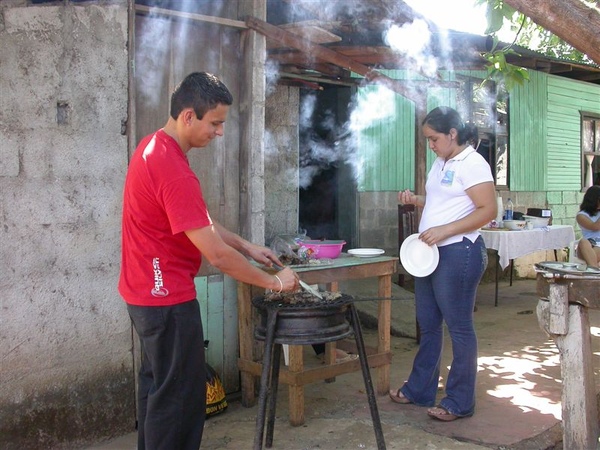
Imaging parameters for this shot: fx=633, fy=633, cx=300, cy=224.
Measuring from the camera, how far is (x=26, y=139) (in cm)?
403

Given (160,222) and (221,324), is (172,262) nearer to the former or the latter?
(160,222)

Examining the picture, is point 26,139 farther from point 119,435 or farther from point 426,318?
point 426,318

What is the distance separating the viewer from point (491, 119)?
41.9 feet

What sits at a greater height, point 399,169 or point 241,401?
point 399,169

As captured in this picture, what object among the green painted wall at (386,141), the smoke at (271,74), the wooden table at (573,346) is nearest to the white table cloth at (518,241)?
the green painted wall at (386,141)

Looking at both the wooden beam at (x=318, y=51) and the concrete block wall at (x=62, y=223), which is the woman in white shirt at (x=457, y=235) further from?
the concrete block wall at (x=62, y=223)

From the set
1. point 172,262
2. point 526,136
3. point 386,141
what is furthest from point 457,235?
point 526,136

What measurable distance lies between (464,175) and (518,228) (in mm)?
4991

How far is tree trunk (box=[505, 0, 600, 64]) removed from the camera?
3598 millimetres

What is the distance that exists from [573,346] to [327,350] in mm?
2151

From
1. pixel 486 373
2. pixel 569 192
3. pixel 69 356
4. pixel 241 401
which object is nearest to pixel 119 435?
pixel 69 356

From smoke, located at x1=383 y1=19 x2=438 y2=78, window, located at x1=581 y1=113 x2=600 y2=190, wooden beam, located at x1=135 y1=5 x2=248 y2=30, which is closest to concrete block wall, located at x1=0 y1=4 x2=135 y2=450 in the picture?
wooden beam, located at x1=135 y1=5 x2=248 y2=30

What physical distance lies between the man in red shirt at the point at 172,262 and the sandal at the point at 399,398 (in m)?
2.31

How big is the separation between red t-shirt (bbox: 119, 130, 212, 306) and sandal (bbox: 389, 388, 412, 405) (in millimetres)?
2559
